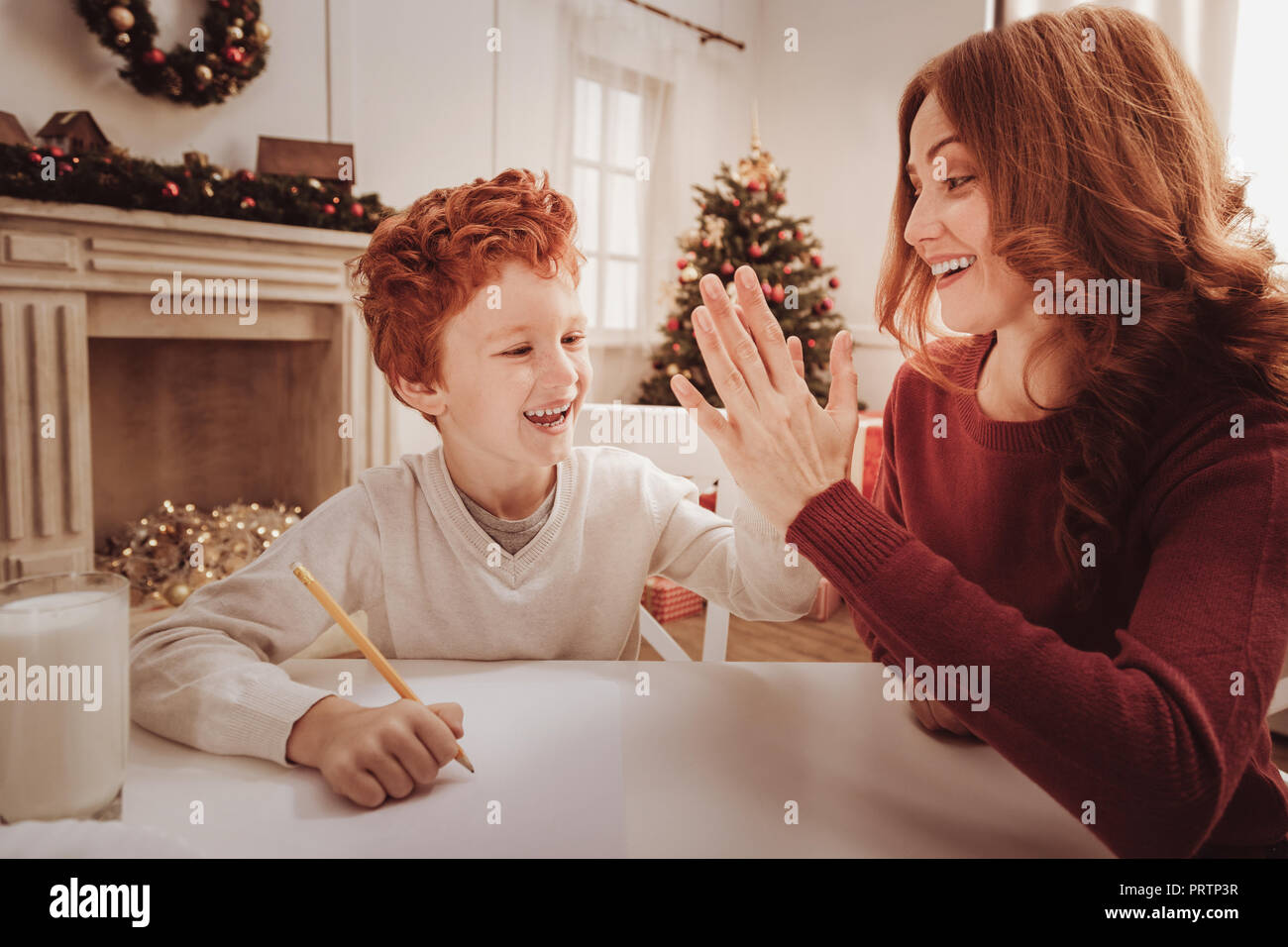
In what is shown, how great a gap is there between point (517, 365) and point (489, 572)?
0.27 m

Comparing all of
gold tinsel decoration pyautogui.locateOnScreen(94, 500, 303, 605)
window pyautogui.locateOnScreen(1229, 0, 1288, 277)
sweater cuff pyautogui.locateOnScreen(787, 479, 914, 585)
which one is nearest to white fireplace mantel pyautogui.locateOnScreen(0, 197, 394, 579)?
gold tinsel decoration pyautogui.locateOnScreen(94, 500, 303, 605)

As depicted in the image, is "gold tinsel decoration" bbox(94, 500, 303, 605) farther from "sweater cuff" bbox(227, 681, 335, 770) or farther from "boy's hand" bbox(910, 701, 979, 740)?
"boy's hand" bbox(910, 701, 979, 740)

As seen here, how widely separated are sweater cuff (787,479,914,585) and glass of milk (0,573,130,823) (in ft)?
1.71

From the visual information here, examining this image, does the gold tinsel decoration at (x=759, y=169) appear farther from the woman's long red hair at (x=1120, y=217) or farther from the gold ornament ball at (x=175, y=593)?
the woman's long red hair at (x=1120, y=217)

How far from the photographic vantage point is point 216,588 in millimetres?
892

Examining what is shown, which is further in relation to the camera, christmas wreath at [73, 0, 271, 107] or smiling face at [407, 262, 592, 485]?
christmas wreath at [73, 0, 271, 107]

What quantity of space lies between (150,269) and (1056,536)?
2.80 meters

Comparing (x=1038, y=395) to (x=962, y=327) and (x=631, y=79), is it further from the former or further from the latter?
(x=631, y=79)

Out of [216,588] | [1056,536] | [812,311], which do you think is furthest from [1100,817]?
[812,311]

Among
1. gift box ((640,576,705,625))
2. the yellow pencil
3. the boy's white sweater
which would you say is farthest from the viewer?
gift box ((640,576,705,625))

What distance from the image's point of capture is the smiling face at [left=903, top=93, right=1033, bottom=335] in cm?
85

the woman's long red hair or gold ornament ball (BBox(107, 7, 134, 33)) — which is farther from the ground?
gold ornament ball (BBox(107, 7, 134, 33))

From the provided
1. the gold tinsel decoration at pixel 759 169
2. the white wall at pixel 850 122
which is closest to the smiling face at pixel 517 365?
the gold tinsel decoration at pixel 759 169

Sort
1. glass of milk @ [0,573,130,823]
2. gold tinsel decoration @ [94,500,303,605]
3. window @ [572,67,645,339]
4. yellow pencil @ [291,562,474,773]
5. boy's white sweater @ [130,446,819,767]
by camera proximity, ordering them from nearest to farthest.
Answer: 1. glass of milk @ [0,573,130,823]
2. yellow pencil @ [291,562,474,773]
3. boy's white sweater @ [130,446,819,767]
4. gold tinsel decoration @ [94,500,303,605]
5. window @ [572,67,645,339]
